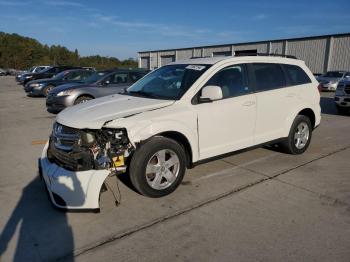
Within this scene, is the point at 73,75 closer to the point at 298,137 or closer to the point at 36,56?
the point at 298,137

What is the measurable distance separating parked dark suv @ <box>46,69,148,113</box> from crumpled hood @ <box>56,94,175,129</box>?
18.6 feet

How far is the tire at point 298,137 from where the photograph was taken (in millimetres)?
5699

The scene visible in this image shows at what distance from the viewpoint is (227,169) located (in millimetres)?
5164

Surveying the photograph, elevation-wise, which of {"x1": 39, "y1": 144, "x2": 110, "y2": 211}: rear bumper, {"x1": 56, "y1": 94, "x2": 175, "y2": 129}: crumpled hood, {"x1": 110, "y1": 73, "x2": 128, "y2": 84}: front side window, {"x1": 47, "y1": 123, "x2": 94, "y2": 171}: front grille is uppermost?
{"x1": 110, "y1": 73, "x2": 128, "y2": 84}: front side window

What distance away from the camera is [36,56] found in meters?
87.2

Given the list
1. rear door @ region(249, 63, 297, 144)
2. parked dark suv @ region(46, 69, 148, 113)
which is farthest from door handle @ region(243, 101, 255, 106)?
parked dark suv @ region(46, 69, 148, 113)

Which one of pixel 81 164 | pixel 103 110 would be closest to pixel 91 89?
pixel 103 110

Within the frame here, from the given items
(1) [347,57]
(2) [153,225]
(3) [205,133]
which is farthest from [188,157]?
(1) [347,57]

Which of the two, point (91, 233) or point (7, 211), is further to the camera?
point (7, 211)

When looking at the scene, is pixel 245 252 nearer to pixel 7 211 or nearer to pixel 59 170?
pixel 59 170

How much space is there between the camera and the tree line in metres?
81.2

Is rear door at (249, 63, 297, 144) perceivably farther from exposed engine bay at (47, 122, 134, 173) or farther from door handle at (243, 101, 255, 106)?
exposed engine bay at (47, 122, 134, 173)

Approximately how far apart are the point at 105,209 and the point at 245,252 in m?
1.75

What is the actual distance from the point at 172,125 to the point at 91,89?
720 centimetres
